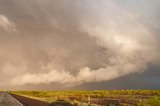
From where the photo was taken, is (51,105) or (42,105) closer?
(51,105)

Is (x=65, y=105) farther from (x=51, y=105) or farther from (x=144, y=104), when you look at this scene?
(x=144, y=104)

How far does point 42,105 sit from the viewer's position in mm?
31422

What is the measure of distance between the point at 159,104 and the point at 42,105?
38.1 feet

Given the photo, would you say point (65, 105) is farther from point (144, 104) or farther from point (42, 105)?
point (144, 104)

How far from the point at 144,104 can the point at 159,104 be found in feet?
4.23

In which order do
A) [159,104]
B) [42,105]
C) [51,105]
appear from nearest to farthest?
1. [159,104]
2. [51,105]
3. [42,105]

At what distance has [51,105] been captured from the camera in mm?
27844

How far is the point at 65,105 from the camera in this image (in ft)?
106

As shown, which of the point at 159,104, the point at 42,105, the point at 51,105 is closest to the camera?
the point at 159,104

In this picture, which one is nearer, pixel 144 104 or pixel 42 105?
pixel 144 104

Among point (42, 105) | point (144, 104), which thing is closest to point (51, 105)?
point (42, 105)

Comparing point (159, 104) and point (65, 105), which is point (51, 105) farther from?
point (159, 104)

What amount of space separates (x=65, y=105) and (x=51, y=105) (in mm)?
4578

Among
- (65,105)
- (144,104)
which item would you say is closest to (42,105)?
(65,105)
